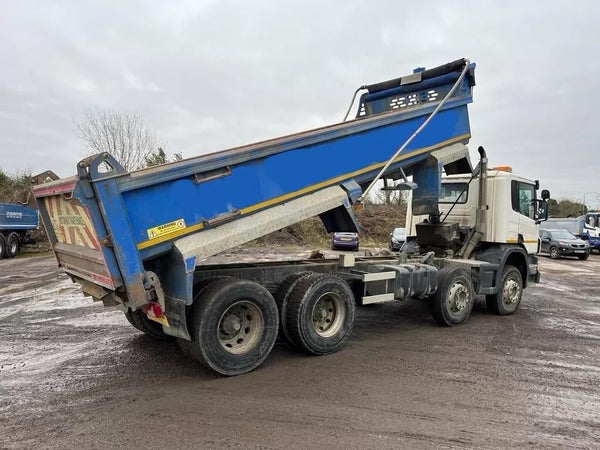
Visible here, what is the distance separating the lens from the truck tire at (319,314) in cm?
523

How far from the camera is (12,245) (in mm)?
22469

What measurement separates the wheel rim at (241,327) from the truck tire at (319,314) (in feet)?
1.58

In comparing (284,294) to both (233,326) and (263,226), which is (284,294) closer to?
(233,326)

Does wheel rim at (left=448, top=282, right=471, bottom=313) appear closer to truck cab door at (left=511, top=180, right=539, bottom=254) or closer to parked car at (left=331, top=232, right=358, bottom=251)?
truck cab door at (left=511, top=180, right=539, bottom=254)

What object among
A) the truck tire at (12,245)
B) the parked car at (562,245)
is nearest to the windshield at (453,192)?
the parked car at (562,245)

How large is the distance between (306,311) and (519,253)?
207 inches

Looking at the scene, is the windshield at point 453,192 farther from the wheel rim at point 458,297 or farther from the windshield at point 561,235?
the windshield at point 561,235

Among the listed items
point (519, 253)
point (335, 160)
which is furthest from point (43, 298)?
point (519, 253)

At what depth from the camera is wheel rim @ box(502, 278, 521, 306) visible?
8125mm

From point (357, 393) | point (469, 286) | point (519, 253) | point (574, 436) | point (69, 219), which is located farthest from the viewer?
point (519, 253)

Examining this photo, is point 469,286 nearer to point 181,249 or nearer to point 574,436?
point 574,436

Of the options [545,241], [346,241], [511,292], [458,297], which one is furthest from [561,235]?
[458,297]

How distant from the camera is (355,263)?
259 inches

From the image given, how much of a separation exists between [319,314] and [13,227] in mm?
22721
